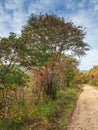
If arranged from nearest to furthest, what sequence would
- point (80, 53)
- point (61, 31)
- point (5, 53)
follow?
point (5, 53)
point (61, 31)
point (80, 53)

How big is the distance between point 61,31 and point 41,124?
36.5 ft

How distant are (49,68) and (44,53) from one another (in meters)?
9.32

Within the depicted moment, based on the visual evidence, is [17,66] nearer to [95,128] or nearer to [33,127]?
[33,127]

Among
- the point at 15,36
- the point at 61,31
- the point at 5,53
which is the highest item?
the point at 61,31

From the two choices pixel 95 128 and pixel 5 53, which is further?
pixel 95 128

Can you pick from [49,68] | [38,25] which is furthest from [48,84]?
[38,25]

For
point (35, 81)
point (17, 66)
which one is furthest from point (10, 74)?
point (35, 81)

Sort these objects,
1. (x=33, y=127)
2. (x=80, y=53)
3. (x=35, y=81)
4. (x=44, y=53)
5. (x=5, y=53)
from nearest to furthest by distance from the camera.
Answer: (x=5, y=53) → (x=33, y=127) → (x=44, y=53) → (x=35, y=81) → (x=80, y=53)

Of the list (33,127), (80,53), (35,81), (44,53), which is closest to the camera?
(33,127)

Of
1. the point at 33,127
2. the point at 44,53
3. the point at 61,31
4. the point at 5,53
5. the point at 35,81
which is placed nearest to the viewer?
the point at 5,53

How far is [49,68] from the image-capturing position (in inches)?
803

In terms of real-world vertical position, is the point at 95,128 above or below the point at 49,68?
below

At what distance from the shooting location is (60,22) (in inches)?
802

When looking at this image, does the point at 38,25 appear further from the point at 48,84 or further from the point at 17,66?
the point at 17,66
